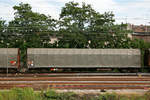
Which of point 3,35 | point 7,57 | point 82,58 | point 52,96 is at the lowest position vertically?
point 52,96

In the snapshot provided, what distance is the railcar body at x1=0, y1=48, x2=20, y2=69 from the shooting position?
69.5 feet

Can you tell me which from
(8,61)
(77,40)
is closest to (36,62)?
(8,61)

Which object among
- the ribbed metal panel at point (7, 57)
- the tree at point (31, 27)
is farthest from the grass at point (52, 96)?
the tree at point (31, 27)

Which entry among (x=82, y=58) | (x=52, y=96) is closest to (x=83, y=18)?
(x=82, y=58)

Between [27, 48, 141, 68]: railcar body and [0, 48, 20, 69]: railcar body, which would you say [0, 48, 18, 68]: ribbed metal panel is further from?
[27, 48, 141, 68]: railcar body

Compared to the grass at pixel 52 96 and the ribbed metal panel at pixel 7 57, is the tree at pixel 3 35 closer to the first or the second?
the ribbed metal panel at pixel 7 57

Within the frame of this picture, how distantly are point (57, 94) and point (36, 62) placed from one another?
11.1 meters

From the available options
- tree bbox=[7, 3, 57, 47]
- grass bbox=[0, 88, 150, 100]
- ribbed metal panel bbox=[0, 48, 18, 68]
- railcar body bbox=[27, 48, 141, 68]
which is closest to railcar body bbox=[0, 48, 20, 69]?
ribbed metal panel bbox=[0, 48, 18, 68]

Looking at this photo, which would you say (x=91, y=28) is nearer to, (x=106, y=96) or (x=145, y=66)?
(x=145, y=66)

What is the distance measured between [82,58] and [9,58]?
27.8 ft

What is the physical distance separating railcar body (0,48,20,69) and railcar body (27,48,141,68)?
1347mm

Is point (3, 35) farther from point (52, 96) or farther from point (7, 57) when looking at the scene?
point (52, 96)

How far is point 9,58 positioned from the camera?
21391 millimetres

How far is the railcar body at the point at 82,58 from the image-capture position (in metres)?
21.9
